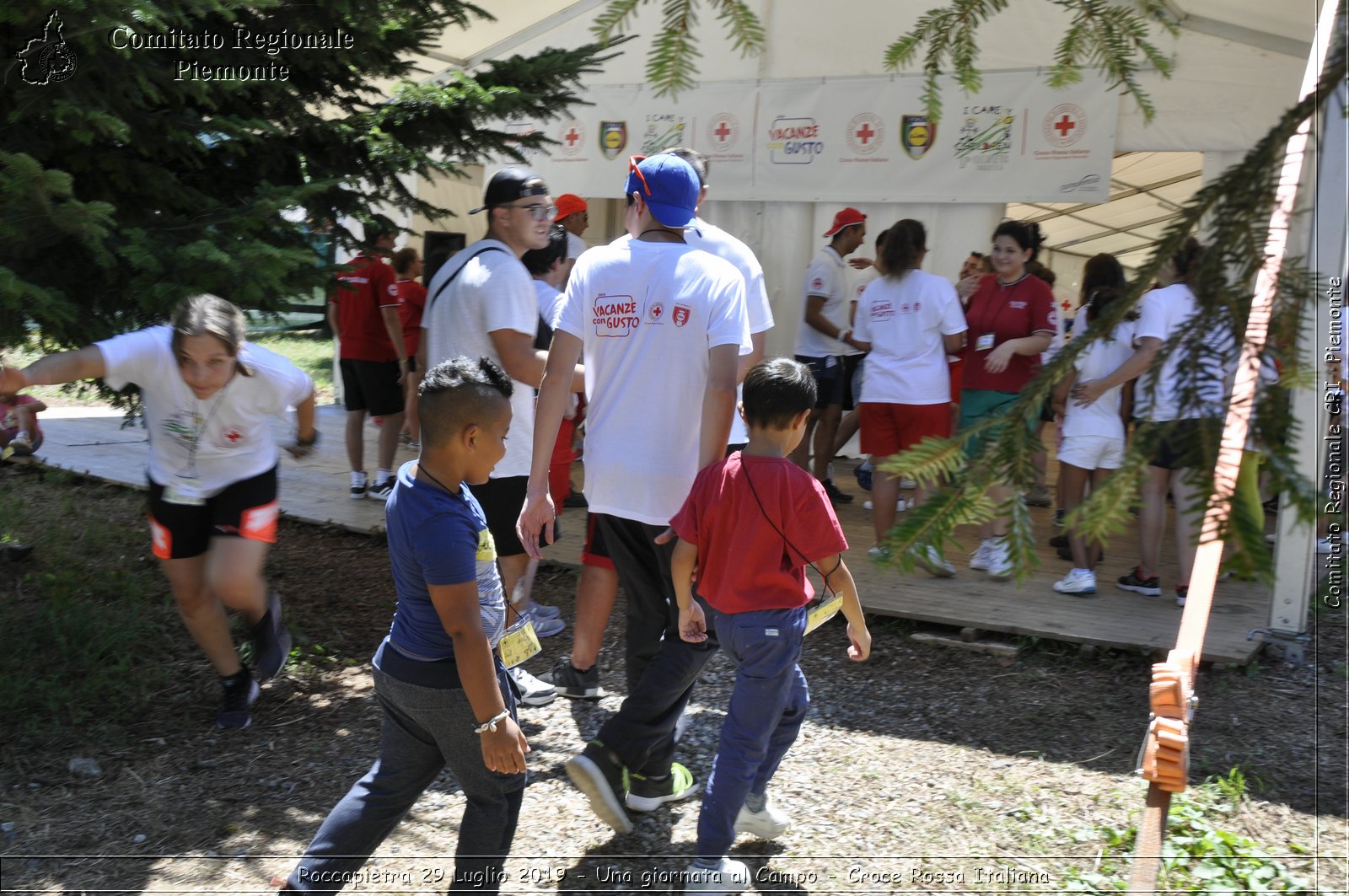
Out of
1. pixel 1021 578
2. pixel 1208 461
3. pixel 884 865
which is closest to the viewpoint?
pixel 1208 461

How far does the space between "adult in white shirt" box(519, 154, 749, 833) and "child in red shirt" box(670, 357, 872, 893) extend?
0.28 meters

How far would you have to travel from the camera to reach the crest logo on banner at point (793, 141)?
29.2ft

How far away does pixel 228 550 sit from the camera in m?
4.07

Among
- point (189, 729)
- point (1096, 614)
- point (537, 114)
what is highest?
point (537, 114)

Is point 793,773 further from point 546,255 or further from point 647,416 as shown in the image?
point 546,255

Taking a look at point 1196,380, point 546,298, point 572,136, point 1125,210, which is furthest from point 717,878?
point 1125,210

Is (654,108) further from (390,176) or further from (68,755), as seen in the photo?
(68,755)

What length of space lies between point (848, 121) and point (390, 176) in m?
4.85

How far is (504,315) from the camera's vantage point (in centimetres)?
427

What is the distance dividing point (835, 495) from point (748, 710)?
515 centimetres

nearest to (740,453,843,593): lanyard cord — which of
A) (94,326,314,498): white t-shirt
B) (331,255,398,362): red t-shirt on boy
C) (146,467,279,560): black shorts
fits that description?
(94,326,314,498): white t-shirt

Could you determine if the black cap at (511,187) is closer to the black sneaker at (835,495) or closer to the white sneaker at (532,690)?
the white sneaker at (532,690)

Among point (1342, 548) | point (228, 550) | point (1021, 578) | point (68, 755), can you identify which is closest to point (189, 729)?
point (68, 755)

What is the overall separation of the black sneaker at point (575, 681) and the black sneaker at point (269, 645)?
3.83ft
